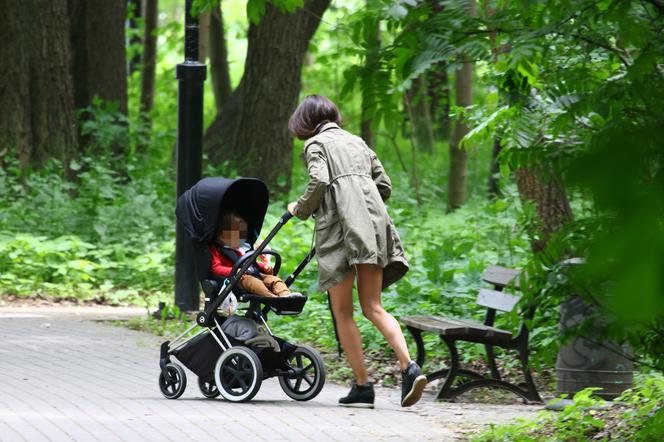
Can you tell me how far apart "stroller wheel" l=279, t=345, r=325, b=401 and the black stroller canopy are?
2.88 ft

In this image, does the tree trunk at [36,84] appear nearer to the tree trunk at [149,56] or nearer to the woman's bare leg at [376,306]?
the tree trunk at [149,56]

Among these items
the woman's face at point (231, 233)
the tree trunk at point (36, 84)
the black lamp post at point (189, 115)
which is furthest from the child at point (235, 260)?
the tree trunk at point (36, 84)

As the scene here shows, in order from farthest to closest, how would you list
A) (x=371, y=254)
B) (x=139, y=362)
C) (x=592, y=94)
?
(x=139, y=362) < (x=371, y=254) < (x=592, y=94)

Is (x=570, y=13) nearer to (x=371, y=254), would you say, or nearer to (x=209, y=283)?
(x=371, y=254)

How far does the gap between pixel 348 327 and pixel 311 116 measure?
4.49 ft

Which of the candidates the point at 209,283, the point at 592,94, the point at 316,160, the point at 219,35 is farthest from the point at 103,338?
the point at 219,35

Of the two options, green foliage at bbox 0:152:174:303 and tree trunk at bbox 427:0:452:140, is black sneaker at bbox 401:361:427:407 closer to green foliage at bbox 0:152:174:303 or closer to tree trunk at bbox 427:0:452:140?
green foliage at bbox 0:152:174:303

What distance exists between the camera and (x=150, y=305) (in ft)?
40.1

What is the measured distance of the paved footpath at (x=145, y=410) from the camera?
6055 millimetres

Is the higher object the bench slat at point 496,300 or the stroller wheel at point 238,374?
the bench slat at point 496,300

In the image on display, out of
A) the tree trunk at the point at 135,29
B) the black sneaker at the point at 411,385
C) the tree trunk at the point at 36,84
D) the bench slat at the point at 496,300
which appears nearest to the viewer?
the black sneaker at the point at 411,385

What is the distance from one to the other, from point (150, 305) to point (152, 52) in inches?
597

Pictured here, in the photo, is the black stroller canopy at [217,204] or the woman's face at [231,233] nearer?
the black stroller canopy at [217,204]

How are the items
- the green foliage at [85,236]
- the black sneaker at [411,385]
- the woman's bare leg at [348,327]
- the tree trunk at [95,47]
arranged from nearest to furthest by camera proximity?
the black sneaker at [411,385]
the woman's bare leg at [348,327]
the green foliage at [85,236]
the tree trunk at [95,47]
